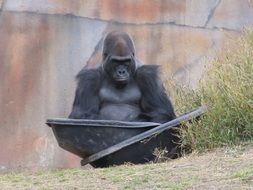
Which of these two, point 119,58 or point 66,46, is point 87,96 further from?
point 66,46

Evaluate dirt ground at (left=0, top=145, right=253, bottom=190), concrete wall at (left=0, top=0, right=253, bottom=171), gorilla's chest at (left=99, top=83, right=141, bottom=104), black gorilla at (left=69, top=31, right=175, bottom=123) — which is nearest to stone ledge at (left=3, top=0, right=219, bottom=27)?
concrete wall at (left=0, top=0, right=253, bottom=171)

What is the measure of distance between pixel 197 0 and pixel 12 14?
1564 mm

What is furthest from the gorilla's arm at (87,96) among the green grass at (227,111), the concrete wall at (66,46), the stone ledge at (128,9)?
the stone ledge at (128,9)

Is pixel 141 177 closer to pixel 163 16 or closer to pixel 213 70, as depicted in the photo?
pixel 213 70

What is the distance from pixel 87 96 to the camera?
6379mm

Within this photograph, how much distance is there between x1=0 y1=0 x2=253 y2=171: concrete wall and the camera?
779cm

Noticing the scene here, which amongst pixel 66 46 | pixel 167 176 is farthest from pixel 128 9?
pixel 167 176

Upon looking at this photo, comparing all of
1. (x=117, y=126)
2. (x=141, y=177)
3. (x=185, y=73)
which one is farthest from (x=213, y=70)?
(x=185, y=73)

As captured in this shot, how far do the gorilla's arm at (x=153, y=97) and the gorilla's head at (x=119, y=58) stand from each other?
98mm

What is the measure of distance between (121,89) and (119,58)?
235 mm

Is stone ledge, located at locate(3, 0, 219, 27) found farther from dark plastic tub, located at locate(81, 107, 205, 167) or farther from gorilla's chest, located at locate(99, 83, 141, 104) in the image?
dark plastic tub, located at locate(81, 107, 205, 167)

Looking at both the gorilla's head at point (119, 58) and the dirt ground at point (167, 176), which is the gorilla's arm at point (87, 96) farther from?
the dirt ground at point (167, 176)

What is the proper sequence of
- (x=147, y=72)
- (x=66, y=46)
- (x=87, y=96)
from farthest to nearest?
(x=66, y=46) < (x=147, y=72) < (x=87, y=96)

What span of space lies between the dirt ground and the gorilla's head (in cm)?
123
